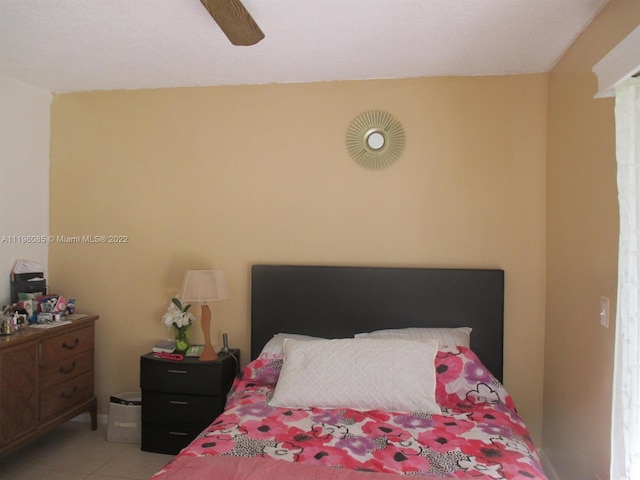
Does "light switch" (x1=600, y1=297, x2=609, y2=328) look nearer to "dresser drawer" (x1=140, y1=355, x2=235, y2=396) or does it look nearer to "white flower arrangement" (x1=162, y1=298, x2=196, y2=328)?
"dresser drawer" (x1=140, y1=355, x2=235, y2=396)

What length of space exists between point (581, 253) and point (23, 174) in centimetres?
347

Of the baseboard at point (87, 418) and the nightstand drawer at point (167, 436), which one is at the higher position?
the nightstand drawer at point (167, 436)

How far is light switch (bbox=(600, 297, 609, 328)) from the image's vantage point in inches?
76.4

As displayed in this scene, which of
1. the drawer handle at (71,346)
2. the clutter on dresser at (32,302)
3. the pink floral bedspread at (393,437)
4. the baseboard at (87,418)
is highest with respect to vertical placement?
the clutter on dresser at (32,302)

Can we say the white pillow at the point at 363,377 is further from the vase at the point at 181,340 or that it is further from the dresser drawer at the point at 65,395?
the dresser drawer at the point at 65,395

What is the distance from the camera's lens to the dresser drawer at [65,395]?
2.81 metres

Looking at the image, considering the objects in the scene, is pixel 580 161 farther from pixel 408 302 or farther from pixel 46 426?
pixel 46 426

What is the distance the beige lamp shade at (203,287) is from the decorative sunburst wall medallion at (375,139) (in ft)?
3.90

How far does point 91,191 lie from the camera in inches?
131

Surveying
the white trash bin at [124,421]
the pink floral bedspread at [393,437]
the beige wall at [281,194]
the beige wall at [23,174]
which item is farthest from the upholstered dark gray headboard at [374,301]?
the beige wall at [23,174]

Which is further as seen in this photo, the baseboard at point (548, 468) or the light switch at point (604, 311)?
the baseboard at point (548, 468)

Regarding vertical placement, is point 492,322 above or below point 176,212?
below

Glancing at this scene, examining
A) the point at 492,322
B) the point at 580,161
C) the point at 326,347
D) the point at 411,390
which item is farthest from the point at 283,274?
the point at 580,161

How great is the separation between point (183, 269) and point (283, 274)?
2.46 ft
